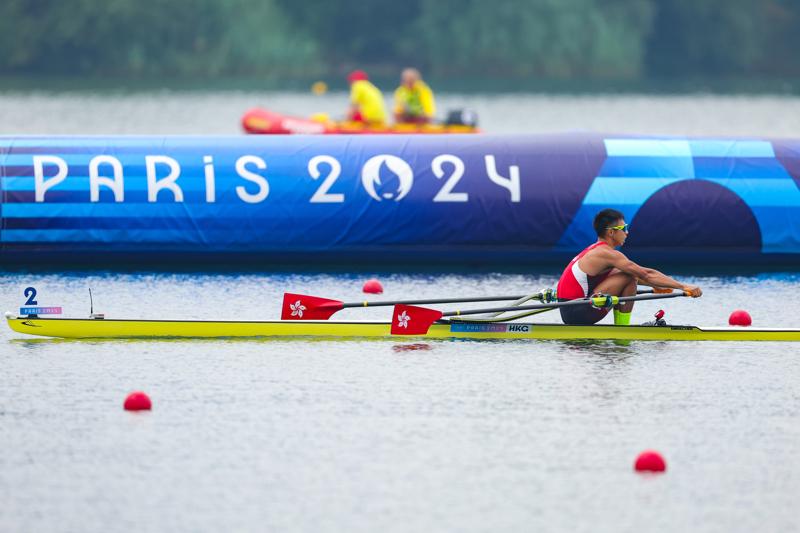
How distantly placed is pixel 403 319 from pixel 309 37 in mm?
57322

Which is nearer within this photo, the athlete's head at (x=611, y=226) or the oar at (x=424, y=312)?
the oar at (x=424, y=312)

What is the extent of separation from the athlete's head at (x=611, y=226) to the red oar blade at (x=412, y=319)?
158 centimetres

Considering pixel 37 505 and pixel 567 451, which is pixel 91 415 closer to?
pixel 37 505

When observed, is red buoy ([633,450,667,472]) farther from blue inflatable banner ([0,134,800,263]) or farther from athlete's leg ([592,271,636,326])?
blue inflatable banner ([0,134,800,263])

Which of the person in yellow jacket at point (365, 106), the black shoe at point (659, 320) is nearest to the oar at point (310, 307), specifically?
the black shoe at point (659, 320)

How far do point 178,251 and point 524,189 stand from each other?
12.8 feet

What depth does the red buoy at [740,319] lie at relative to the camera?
1425cm

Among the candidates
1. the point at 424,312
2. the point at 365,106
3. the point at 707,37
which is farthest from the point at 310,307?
the point at 707,37

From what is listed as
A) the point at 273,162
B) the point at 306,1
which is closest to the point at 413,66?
the point at 306,1

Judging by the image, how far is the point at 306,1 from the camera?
6969 centimetres

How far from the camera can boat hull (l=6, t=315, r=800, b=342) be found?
13250mm

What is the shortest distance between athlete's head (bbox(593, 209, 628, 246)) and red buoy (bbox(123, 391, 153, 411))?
4.50 meters

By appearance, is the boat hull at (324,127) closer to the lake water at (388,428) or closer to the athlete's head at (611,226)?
the lake water at (388,428)

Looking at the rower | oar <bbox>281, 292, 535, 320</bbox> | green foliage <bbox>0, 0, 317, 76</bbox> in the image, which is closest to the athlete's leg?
the rower
